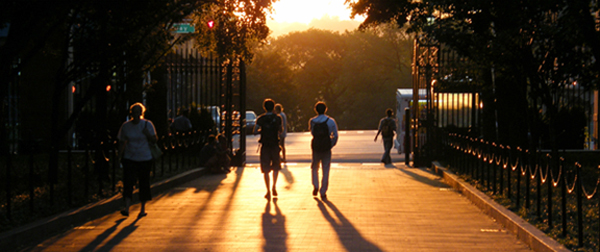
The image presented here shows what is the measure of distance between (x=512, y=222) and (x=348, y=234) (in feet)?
6.79

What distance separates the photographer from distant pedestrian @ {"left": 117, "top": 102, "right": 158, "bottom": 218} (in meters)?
10.7

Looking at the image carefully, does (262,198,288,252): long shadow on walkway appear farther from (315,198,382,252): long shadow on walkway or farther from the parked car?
the parked car

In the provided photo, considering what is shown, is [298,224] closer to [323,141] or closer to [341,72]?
[323,141]

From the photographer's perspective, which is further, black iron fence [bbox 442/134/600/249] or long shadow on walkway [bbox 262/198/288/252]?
long shadow on walkway [bbox 262/198/288/252]

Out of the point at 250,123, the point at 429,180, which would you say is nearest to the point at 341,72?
the point at 250,123

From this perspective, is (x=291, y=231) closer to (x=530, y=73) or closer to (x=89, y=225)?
(x=89, y=225)

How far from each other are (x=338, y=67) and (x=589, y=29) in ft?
205

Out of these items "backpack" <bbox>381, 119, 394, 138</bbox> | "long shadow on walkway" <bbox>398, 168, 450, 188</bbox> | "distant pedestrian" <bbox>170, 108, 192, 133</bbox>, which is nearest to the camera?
"long shadow on walkway" <bbox>398, 168, 450, 188</bbox>

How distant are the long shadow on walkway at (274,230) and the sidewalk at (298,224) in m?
0.01

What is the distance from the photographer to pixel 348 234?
9.14 meters

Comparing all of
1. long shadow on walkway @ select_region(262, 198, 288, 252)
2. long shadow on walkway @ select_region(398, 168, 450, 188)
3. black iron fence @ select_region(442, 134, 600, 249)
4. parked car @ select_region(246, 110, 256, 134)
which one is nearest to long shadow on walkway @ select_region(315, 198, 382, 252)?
long shadow on walkway @ select_region(262, 198, 288, 252)

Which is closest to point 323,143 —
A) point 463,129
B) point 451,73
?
point 451,73

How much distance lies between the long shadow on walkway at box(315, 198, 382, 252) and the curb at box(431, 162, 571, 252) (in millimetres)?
1724

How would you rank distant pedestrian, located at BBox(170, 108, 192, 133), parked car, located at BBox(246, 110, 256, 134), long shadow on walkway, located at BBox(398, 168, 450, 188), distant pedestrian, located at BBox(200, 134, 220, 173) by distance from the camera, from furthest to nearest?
parked car, located at BBox(246, 110, 256, 134)
distant pedestrian, located at BBox(170, 108, 192, 133)
distant pedestrian, located at BBox(200, 134, 220, 173)
long shadow on walkway, located at BBox(398, 168, 450, 188)
